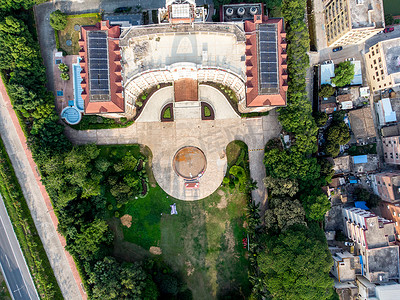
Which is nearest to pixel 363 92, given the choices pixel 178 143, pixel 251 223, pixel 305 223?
pixel 305 223

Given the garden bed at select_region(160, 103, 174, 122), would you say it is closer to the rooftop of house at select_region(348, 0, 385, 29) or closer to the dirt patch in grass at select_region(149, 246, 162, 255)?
the dirt patch in grass at select_region(149, 246, 162, 255)

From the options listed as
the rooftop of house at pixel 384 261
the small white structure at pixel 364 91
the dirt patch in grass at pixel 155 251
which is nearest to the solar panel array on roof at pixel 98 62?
the dirt patch in grass at pixel 155 251

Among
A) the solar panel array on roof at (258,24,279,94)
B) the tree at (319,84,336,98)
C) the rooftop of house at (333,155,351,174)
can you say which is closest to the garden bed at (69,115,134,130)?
the solar panel array on roof at (258,24,279,94)

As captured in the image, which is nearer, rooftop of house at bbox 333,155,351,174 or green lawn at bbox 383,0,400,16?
rooftop of house at bbox 333,155,351,174

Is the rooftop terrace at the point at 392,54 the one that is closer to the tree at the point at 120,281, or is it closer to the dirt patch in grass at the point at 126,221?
the dirt patch in grass at the point at 126,221

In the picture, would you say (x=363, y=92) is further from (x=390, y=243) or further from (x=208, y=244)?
(x=208, y=244)
